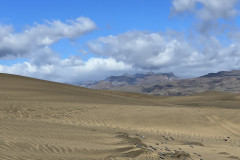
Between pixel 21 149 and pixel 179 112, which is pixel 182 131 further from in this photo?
pixel 21 149

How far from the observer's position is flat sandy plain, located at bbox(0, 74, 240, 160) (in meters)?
9.05

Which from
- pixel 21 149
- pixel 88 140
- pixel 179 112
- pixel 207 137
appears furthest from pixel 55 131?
pixel 179 112

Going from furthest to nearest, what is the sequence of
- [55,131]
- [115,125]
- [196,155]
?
[115,125] < [55,131] < [196,155]

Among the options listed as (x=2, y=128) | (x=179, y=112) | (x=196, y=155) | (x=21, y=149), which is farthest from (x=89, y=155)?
(x=179, y=112)

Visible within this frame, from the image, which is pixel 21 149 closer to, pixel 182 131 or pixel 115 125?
pixel 115 125

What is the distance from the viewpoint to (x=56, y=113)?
2078cm

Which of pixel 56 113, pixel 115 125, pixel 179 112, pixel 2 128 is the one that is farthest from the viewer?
pixel 179 112

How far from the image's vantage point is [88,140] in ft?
38.0

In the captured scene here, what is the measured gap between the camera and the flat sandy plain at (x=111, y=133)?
29.7 feet

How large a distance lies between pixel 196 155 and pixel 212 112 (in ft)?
47.6

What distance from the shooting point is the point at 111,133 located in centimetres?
1440

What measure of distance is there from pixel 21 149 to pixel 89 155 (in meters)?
2.10

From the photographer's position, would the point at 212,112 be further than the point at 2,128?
Yes

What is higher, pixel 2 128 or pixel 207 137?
pixel 2 128
